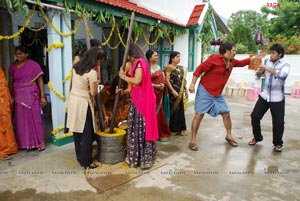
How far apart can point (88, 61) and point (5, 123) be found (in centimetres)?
162

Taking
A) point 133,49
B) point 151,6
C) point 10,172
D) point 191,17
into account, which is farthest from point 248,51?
point 10,172

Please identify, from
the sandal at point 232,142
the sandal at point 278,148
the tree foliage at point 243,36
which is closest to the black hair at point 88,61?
the sandal at point 232,142

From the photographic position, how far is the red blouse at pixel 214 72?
4395 mm

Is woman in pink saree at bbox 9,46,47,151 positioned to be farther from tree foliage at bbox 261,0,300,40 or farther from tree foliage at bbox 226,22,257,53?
tree foliage at bbox 261,0,300,40

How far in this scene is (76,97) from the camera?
11.3 ft

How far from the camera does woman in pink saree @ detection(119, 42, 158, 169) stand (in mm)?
3535

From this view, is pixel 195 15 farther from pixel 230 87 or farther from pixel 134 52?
pixel 134 52

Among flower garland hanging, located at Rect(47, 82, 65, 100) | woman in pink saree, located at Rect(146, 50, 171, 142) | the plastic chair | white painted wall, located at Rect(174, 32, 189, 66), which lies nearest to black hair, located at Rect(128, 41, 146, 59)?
woman in pink saree, located at Rect(146, 50, 171, 142)

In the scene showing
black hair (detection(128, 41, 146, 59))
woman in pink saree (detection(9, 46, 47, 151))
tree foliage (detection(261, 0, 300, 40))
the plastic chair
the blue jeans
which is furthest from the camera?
tree foliage (detection(261, 0, 300, 40))

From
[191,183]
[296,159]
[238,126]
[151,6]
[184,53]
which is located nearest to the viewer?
[191,183]

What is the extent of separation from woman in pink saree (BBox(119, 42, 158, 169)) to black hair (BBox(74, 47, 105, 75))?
39 centimetres

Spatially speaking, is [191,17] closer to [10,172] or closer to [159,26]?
[159,26]

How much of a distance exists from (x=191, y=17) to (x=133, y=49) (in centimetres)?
476

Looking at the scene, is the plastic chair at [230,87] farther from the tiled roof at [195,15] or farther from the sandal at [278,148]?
the sandal at [278,148]
